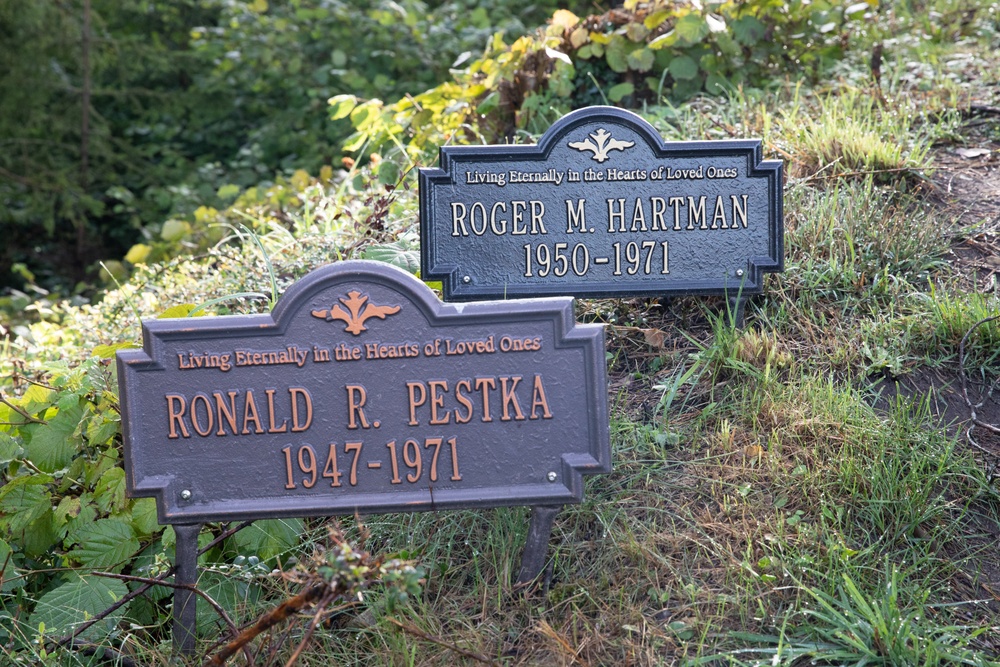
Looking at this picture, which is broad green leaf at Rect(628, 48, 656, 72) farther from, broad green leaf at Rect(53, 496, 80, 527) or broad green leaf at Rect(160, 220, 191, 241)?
broad green leaf at Rect(53, 496, 80, 527)

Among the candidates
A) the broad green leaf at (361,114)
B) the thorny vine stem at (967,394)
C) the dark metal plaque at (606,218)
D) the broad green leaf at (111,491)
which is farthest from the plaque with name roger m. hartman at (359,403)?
the broad green leaf at (361,114)

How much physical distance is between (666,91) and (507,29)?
260 centimetres

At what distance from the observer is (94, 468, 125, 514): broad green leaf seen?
3064 millimetres

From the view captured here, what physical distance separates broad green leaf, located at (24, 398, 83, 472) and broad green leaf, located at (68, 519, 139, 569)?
0.32m

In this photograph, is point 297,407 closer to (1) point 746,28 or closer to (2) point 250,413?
(2) point 250,413

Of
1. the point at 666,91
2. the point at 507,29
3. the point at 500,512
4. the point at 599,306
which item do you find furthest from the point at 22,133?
the point at 500,512

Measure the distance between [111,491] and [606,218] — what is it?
6.37 ft

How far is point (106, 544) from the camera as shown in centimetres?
→ 296

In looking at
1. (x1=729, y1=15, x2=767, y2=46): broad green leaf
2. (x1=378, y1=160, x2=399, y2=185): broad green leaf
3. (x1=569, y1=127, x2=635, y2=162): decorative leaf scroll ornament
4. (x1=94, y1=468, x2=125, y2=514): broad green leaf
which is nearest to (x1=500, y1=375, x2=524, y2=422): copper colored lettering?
(x1=569, y1=127, x2=635, y2=162): decorative leaf scroll ornament

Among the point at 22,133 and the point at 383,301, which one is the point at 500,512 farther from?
the point at 22,133

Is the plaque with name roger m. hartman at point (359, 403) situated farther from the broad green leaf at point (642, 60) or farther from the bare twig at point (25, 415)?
the broad green leaf at point (642, 60)

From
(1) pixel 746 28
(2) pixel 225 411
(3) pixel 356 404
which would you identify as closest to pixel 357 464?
(3) pixel 356 404

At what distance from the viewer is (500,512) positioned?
2.93 m

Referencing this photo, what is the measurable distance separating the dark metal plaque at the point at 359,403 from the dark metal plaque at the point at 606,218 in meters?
0.87
